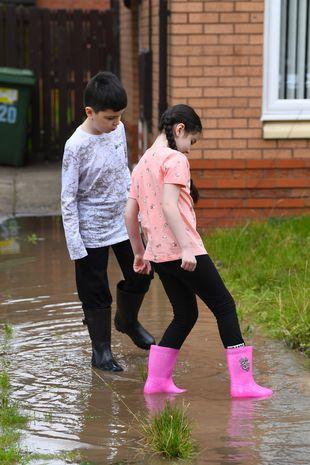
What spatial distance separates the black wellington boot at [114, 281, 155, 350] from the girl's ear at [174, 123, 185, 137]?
1.21m

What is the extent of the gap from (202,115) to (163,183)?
4.14 meters

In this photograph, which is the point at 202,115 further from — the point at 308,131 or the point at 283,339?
the point at 283,339

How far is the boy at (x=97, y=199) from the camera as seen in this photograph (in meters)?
5.48

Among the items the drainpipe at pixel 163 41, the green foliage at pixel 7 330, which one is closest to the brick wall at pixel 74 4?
the drainpipe at pixel 163 41

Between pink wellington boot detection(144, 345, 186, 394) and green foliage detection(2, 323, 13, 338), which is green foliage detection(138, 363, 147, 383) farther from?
green foliage detection(2, 323, 13, 338)

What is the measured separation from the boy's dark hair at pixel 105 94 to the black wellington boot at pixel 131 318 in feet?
3.60

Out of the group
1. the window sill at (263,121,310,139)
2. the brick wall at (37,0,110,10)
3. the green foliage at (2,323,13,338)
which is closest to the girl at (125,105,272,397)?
the green foliage at (2,323,13,338)

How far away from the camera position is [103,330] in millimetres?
5719

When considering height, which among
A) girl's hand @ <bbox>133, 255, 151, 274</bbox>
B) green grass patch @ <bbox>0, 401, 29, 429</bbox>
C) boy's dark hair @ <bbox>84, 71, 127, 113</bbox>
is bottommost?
green grass patch @ <bbox>0, 401, 29, 429</bbox>

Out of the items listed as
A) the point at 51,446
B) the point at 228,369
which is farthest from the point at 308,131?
the point at 51,446

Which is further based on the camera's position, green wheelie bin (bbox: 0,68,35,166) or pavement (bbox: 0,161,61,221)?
green wheelie bin (bbox: 0,68,35,166)

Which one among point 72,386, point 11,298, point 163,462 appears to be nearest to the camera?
point 163,462

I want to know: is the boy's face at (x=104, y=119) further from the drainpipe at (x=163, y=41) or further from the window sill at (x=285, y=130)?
the drainpipe at (x=163, y=41)

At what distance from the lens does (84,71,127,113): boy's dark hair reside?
5.40 m
